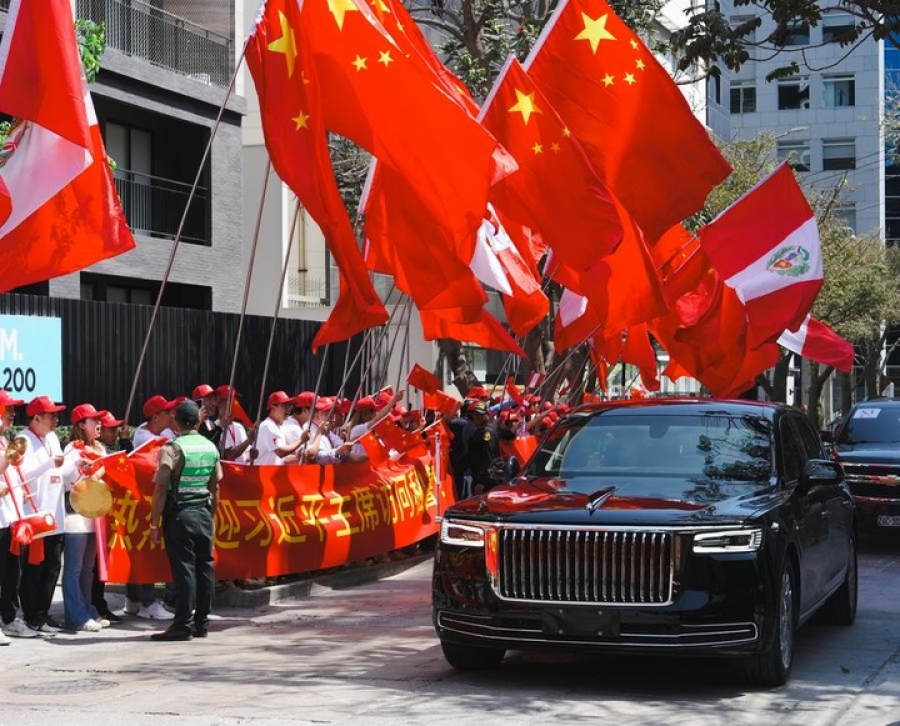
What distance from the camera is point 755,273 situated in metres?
18.0

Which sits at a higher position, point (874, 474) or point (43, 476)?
point (43, 476)

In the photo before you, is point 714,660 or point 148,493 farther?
point 148,493

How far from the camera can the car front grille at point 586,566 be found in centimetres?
855

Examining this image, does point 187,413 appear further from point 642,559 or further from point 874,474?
point 874,474

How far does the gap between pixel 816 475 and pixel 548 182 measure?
4.85 m

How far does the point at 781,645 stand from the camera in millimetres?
8922

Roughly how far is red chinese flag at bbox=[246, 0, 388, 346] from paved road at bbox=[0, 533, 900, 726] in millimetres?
2422

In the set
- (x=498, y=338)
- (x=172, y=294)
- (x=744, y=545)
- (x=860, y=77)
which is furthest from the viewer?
(x=860, y=77)

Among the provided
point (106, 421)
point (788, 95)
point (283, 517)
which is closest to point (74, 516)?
point (106, 421)

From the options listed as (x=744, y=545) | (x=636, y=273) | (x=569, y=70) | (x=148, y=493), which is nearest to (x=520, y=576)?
(x=744, y=545)

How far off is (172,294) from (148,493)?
699 inches

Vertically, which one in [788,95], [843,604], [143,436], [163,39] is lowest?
[843,604]

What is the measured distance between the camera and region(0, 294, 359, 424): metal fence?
67.0 ft

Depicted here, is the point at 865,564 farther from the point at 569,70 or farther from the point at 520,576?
the point at 520,576
